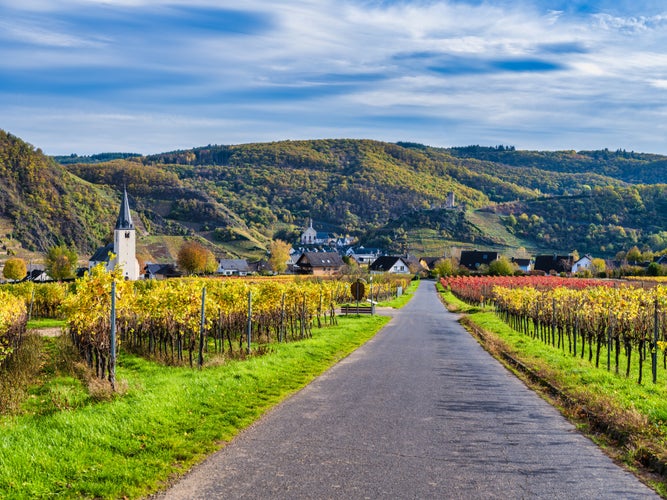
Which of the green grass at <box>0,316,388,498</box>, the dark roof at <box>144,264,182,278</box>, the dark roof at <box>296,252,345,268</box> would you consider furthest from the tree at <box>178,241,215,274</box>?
the green grass at <box>0,316,388,498</box>

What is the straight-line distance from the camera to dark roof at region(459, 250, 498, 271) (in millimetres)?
137875

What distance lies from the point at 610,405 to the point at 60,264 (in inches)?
3982

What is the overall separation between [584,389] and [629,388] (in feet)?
3.82

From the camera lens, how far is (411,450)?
8.51 m

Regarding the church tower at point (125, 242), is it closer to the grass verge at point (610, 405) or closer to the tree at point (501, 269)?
the tree at point (501, 269)

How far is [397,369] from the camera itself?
1652 cm

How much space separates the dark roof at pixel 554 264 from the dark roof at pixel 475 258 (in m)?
11.3

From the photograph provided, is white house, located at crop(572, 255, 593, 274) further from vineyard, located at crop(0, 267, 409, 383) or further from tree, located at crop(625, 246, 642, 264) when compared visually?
vineyard, located at crop(0, 267, 409, 383)

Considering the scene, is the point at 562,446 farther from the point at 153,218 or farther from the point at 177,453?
the point at 153,218

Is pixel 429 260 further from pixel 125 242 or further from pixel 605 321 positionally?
pixel 605 321

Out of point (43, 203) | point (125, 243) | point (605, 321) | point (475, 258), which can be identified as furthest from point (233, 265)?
point (605, 321)

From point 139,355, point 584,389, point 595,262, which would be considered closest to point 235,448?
point 584,389

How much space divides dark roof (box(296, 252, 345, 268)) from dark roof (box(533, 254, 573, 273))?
134 ft

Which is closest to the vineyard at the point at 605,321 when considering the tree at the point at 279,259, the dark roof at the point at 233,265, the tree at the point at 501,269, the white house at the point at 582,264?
the tree at the point at 501,269
